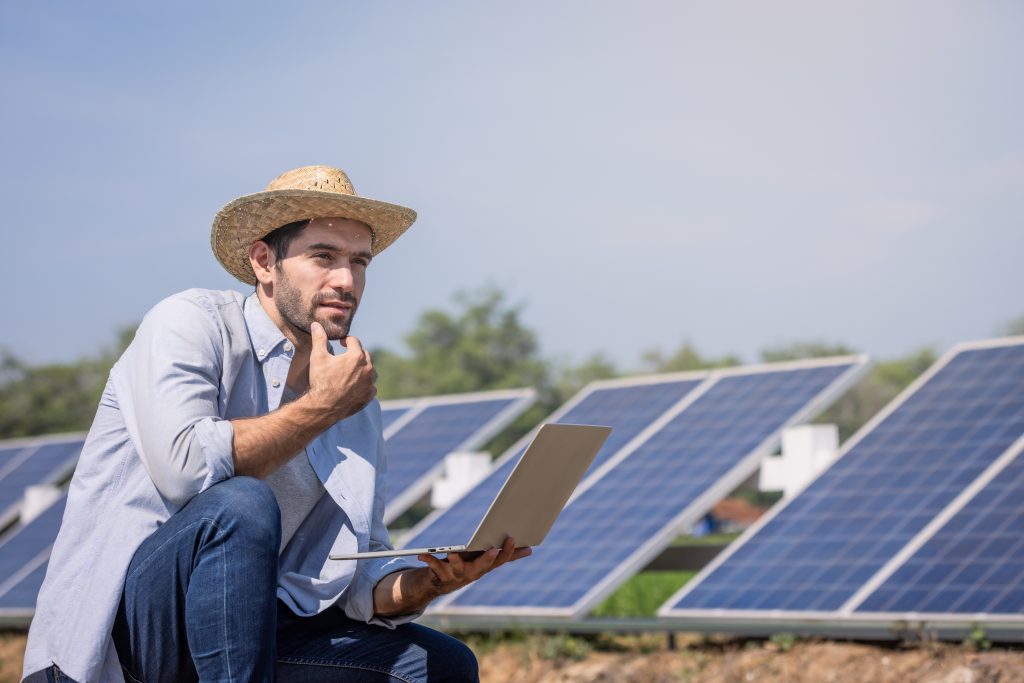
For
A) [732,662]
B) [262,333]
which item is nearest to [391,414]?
[732,662]

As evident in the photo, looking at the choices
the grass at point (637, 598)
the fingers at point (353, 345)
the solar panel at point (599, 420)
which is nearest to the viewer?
the fingers at point (353, 345)

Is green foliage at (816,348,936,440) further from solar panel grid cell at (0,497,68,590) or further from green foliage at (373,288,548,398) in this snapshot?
solar panel grid cell at (0,497,68,590)

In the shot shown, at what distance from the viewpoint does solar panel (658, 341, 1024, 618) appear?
7629mm

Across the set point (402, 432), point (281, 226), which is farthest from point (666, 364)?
point (281, 226)

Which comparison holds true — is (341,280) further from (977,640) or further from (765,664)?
(765,664)

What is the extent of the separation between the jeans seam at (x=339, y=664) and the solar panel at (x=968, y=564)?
13.9 feet

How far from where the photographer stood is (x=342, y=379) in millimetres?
3146

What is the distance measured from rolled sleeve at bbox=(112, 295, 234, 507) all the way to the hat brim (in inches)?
11.8

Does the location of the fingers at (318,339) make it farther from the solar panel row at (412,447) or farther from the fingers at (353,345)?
the solar panel row at (412,447)

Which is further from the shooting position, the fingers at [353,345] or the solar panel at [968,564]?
the solar panel at [968,564]

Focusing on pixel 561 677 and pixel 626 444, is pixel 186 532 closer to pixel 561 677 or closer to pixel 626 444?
pixel 561 677

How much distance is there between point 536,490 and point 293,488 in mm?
632

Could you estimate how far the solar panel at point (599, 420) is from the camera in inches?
397

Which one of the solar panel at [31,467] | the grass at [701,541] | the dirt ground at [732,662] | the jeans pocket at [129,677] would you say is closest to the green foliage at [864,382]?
the grass at [701,541]
